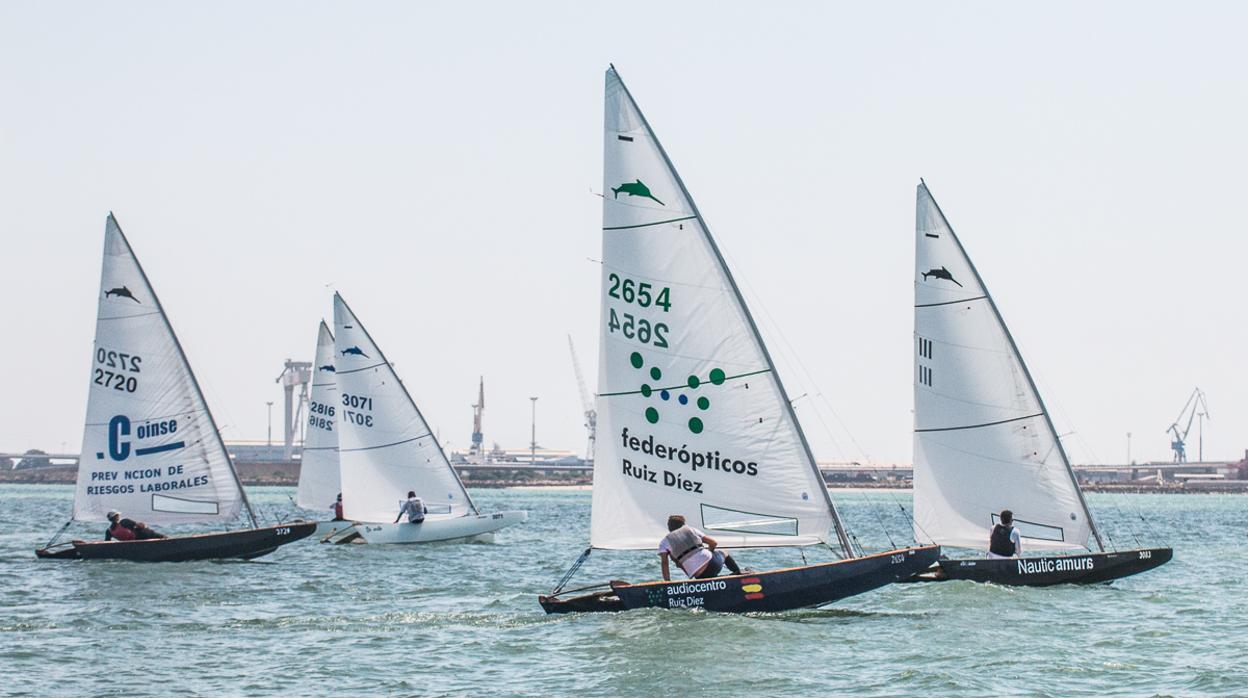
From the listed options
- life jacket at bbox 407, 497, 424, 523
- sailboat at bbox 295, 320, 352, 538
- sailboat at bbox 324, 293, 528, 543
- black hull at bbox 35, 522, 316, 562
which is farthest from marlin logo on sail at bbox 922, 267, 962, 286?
sailboat at bbox 295, 320, 352, 538

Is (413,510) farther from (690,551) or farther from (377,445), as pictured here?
(690,551)

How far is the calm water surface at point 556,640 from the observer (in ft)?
65.7

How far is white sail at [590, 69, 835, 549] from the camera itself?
24.5 m

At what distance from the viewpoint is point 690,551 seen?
78.4 feet

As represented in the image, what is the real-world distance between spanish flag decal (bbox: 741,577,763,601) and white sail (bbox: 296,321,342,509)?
108ft

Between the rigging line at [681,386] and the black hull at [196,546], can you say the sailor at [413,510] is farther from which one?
the rigging line at [681,386]

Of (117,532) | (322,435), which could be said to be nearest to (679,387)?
(117,532)

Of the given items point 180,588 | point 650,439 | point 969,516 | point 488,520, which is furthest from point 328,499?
point 650,439

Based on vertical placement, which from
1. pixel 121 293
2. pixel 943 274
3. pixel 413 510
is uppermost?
pixel 121 293

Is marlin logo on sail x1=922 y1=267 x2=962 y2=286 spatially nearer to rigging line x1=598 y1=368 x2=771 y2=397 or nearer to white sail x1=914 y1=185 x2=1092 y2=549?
white sail x1=914 y1=185 x2=1092 y2=549

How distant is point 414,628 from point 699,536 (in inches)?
187

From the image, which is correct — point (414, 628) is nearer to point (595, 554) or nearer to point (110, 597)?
point (110, 597)

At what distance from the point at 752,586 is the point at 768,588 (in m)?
0.24

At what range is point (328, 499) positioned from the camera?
182ft
